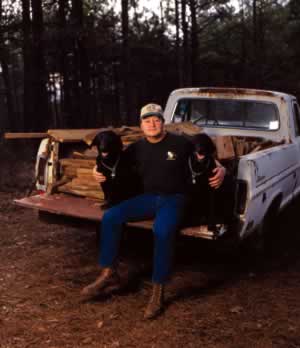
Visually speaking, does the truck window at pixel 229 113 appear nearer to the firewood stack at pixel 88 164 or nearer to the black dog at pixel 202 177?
the firewood stack at pixel 88 164

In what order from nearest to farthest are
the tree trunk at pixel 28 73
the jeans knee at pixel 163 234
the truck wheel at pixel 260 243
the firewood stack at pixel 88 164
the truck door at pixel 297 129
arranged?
the jeans knee at pixel 163 234 < the firewood stack at pixel 88 164 < the truck wheel at pixel 260 243 < the truck door at pixel 297 129 < the tree trunk at pixel 28 73

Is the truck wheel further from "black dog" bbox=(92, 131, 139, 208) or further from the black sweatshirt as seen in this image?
"black dog" bbox=(92, 131, 139, 208)

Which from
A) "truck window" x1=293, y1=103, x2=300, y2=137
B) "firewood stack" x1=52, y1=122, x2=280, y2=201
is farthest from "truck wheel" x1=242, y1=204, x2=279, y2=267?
"truck window" x1=293, y1=103, x2=300, y2=137

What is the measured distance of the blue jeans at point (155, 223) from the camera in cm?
392

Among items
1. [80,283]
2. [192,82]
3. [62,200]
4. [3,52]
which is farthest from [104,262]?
[192,82]

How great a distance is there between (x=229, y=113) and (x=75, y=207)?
3024 mm

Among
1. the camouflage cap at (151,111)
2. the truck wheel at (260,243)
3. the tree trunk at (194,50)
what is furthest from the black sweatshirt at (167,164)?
the tree trunk at (194,50)

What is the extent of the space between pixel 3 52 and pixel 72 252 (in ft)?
29.3

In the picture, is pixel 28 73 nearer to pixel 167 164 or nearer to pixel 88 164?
pixel 88 164

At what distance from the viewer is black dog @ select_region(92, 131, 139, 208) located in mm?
4215

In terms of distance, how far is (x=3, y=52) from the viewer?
41.8 ft

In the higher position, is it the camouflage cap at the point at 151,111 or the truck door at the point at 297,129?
the camouflage cap at the point at 151,111

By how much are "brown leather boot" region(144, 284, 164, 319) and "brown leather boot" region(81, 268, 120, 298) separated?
0.48 meters

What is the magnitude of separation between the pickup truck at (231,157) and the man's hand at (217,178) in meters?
0.28
